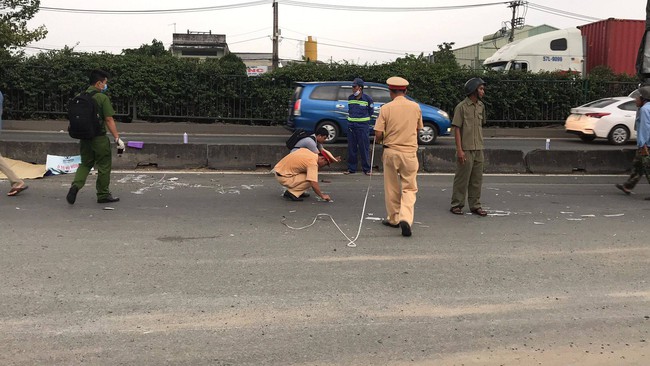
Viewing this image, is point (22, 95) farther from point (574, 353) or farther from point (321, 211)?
point (574, 353)

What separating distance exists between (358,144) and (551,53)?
51.2ft

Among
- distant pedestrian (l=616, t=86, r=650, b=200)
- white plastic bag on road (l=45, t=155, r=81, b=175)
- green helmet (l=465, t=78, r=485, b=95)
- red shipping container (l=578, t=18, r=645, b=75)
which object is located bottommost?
white plastic bag on road (l=45, t=155, r=81, b=175)

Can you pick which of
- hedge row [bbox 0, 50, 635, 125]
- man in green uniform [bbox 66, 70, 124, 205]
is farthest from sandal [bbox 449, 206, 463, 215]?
hedge row [bbox 0, 50, 635, 125]

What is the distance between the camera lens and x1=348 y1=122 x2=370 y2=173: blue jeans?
10812mm

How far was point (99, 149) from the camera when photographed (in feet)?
25.3

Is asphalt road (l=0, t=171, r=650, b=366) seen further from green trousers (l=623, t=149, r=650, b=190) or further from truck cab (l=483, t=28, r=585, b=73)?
truck cab (l=483, t=28, r=585, b=73)

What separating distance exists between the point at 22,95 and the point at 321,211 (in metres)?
17.4

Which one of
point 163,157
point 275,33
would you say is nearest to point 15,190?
point 163,157

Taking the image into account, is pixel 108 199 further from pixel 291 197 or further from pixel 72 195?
pixel 291 197

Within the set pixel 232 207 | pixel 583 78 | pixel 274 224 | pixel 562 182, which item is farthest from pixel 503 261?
pixel 583 78

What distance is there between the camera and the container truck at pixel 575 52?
22156mm

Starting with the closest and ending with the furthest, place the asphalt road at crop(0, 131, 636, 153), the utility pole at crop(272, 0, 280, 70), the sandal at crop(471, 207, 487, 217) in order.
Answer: the sandal at crop(471, 207, 487, 217) < the asphalt road at crop(0, 131, 636, 153) < the utility pole at crop(272, 0, 280, 70)

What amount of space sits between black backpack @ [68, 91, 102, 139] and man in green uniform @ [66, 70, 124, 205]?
0.32ft

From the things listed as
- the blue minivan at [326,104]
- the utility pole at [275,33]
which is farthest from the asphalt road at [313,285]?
the utility pole at [275,33]
